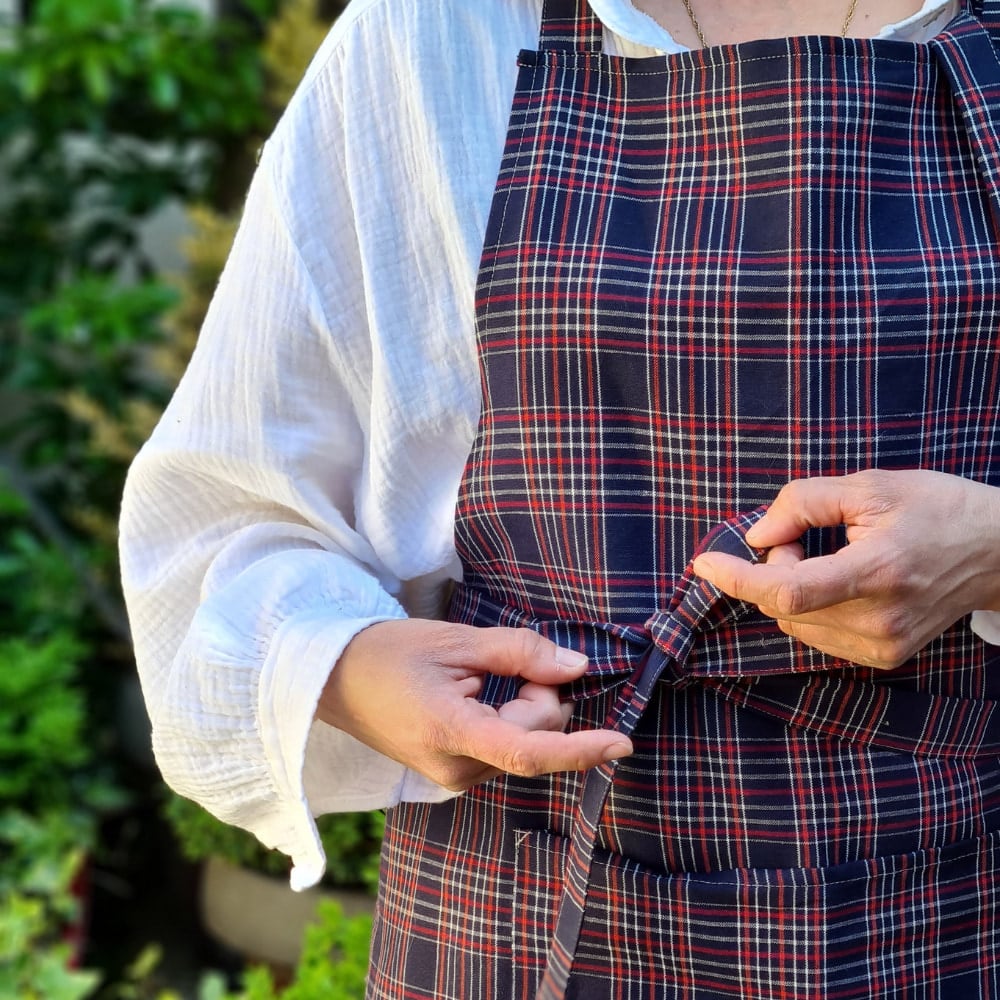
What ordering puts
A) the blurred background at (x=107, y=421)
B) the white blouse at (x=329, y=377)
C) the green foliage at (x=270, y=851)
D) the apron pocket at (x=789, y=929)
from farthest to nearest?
the blurred background at (x=107, y=421) → the green foliage at (x=270, y=851) → the white blouse at (x=329, y=377) → the apron pocket at (x=789, y=929)

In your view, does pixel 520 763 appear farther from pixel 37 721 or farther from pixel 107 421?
pixel 107 421

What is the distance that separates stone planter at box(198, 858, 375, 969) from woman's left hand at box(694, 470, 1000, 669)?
173cm

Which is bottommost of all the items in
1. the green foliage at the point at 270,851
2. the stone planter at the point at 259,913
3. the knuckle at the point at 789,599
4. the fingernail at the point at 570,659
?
the stone planter at the point at 259,913

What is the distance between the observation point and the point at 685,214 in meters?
0.96

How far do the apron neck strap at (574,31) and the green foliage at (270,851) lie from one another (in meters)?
1.52

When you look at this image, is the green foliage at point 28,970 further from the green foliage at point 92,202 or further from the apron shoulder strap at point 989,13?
the apron shoulder strap at point 989,13

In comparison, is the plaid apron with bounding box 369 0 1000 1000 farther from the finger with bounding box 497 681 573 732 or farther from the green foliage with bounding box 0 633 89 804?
the green foliage with bounding box 0 633 89 804

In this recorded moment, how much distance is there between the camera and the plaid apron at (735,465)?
0.92 metres

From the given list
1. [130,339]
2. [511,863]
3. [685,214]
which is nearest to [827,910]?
[511,863]

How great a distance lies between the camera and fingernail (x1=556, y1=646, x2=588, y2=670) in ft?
2.99

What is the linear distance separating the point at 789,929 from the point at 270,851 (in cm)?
169

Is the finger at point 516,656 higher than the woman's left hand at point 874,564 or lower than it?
lower

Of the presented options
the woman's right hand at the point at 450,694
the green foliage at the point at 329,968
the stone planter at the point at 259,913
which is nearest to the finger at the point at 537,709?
the woman's right hand at the point at 450,694

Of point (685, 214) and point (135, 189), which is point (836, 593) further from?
point (135, 189)
